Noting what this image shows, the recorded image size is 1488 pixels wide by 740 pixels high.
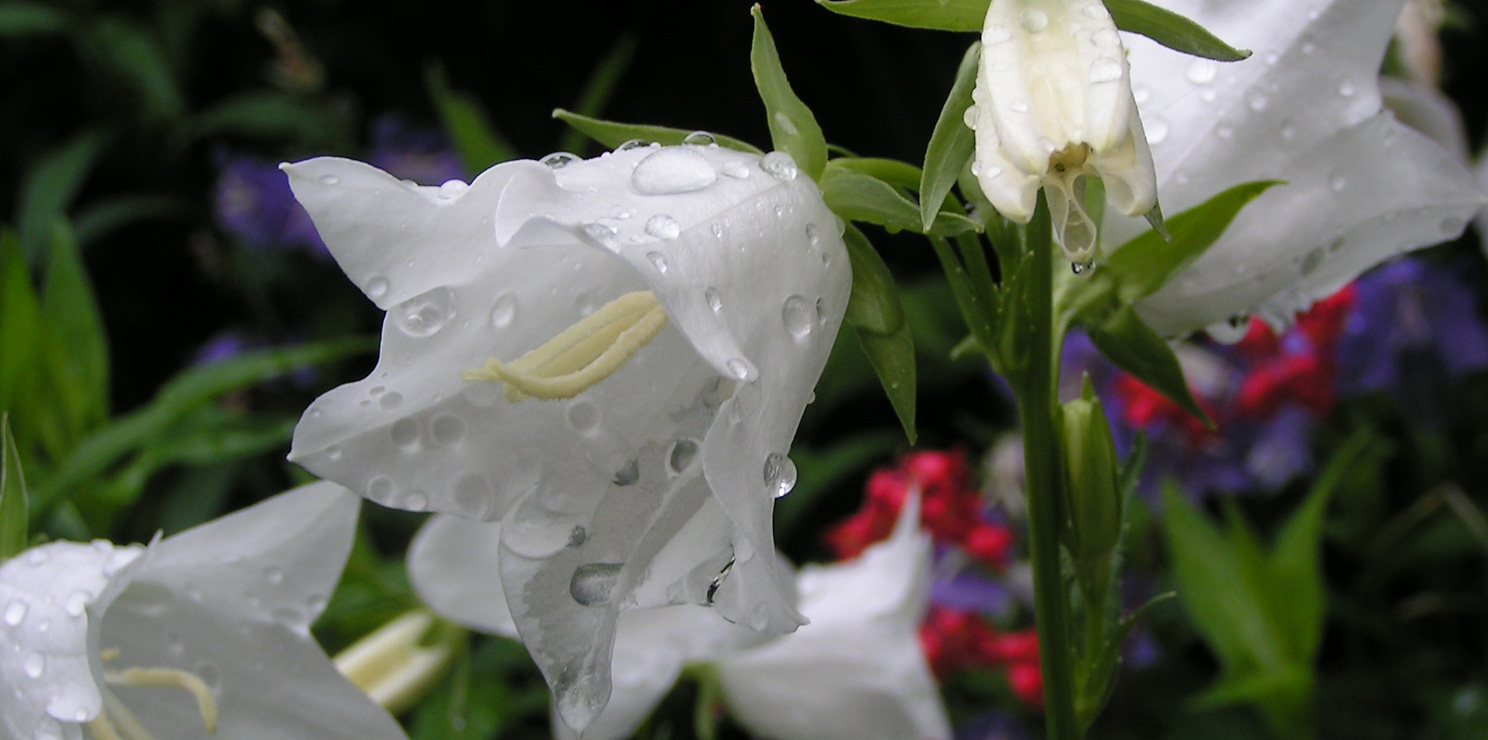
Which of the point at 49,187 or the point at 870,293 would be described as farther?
the point at 49,187

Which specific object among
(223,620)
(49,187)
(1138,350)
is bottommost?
(49,187)

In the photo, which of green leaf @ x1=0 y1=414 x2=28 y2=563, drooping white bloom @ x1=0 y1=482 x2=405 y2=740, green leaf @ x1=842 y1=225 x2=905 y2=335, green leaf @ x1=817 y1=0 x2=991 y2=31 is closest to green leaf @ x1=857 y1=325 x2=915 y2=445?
green leaf @ x1=842 y1=225 x2=905 y2=335

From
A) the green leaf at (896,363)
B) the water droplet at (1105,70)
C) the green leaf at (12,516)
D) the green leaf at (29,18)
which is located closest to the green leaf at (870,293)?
the green leaf at (896,363)

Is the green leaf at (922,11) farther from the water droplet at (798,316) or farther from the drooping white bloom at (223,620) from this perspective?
the drooping white bloom at (223,620)

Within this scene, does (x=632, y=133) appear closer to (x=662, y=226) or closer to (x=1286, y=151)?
(x=662, y=226)

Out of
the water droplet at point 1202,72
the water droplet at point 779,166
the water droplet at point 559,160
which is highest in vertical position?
the water droplet at point 559,160

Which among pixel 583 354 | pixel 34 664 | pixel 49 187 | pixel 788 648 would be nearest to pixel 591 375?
pixel 583 354

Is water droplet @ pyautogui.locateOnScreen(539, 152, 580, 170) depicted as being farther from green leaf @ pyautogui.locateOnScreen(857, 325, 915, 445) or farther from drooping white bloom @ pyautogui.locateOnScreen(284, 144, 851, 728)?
green leaf @ pyautogui.locateOnScreen(857, 325, 915, 445)
